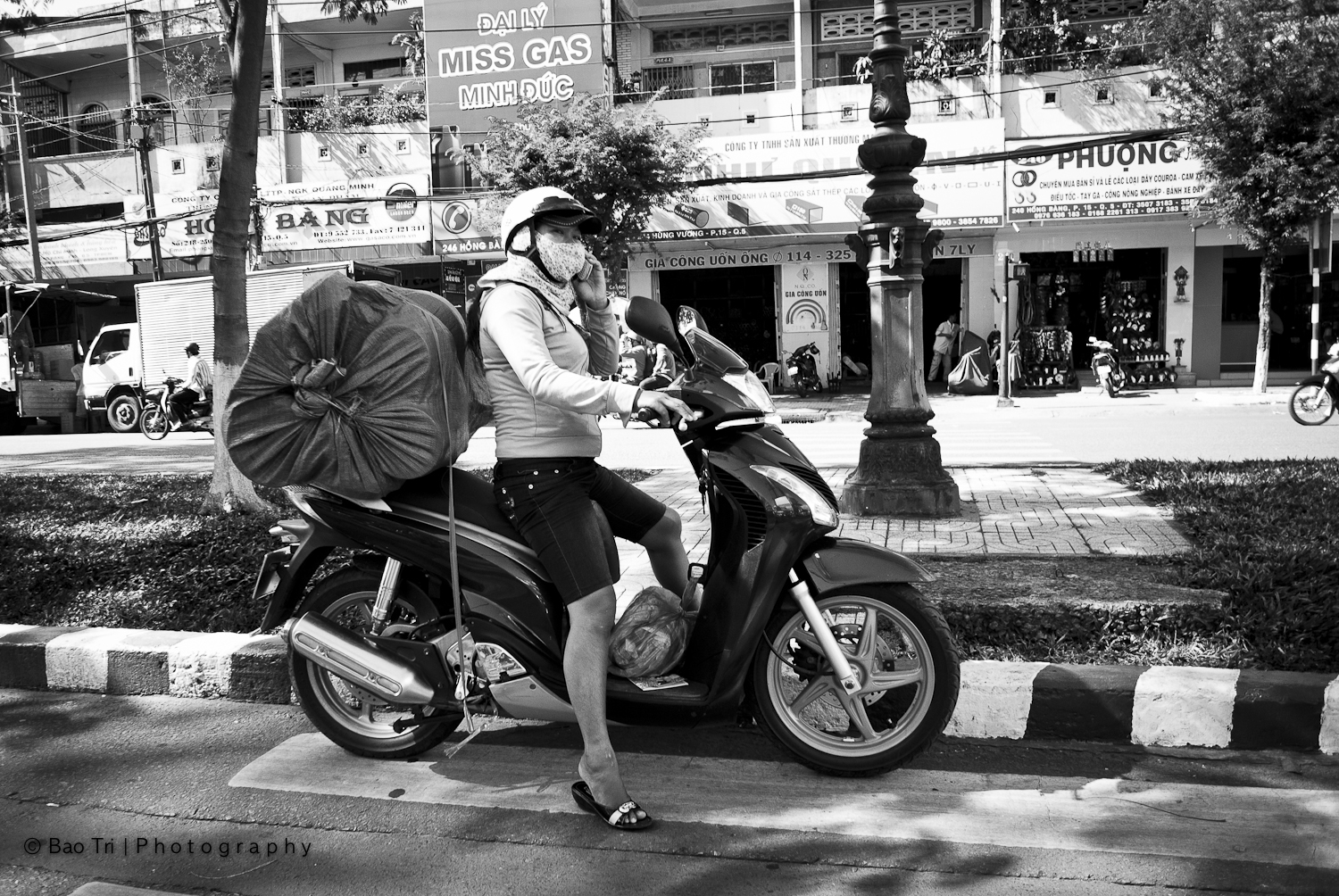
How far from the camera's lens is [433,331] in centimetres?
326

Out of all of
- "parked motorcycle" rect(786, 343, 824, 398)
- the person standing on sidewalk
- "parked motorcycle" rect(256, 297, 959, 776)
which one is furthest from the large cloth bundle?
the person standing on sidewalk

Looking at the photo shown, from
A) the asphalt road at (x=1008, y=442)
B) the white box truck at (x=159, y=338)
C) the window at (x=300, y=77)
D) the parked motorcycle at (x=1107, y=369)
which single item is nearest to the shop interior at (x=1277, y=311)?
the parked motorcycle at (x=1107, y=369)

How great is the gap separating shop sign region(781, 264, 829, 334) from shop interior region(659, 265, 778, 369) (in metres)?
0.85

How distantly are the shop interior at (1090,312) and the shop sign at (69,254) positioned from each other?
65.1ft

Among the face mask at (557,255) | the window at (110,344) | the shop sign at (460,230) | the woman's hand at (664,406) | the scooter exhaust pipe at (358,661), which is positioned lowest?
the scooter exhaust pipe at (358,661)

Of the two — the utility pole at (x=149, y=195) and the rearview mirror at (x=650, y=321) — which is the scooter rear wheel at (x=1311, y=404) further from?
the utility pole at (x=149, y=195)

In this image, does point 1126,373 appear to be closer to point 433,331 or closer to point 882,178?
point 882,178

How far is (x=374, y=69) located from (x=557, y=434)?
24524mm

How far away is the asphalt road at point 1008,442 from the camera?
10297 millimetres

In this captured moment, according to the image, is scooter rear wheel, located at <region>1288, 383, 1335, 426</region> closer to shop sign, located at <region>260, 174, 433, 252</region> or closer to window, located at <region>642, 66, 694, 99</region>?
window, located at <region>642, 66, 694, 99</region>

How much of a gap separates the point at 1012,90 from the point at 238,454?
19.8 meters

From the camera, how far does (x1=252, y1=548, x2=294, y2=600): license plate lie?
3.63 m

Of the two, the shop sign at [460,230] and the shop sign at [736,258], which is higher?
the shop sign at [460,230]

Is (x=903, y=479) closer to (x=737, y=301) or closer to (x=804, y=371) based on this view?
(x=804, y=371)
